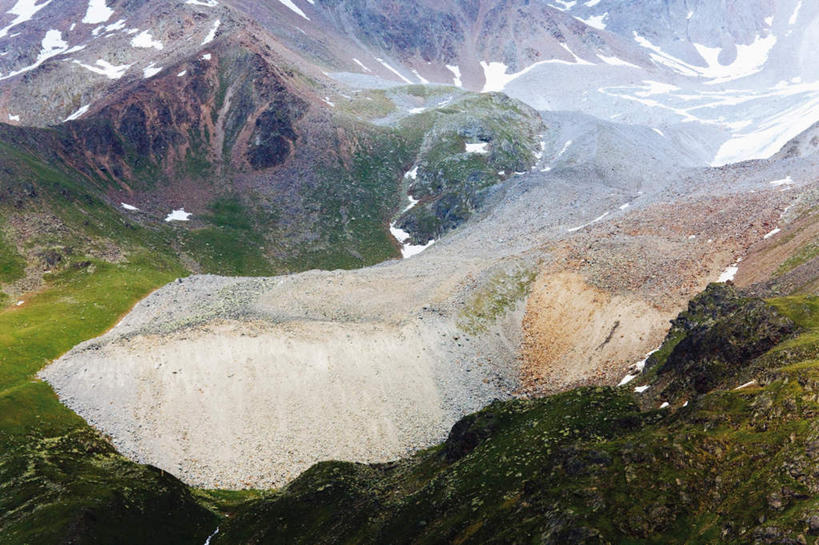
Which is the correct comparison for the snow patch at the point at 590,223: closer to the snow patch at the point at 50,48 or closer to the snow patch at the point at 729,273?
the snow patch at the point at 729,273

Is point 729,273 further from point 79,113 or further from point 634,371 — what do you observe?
point 79,113

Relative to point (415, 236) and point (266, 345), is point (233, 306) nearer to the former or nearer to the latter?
point (266, 345)

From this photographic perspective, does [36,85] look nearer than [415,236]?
No

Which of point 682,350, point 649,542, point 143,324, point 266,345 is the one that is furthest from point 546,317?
point 143,324

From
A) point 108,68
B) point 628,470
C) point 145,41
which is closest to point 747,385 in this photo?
point 628,470

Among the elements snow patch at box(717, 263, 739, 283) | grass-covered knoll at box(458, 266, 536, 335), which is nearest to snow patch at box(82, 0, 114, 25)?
grass-covered knoll at box(458, 266, 536, 335)

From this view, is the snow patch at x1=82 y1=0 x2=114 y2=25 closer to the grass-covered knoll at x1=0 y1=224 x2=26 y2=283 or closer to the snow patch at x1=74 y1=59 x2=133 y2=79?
the snow patch at x1=74 y1=59 x2=133 y2=79

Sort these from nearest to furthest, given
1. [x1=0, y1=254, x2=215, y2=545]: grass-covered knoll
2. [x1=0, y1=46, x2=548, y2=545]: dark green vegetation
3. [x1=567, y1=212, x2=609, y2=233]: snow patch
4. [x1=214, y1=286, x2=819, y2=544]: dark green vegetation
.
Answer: [x1=214, y1=286, x2=819, y2=544]: dark green vegetation
[x1=0, y1=254, x2=215, y2=545]: grass-covered knoll
[x1=0, y1=46, x2=548, y2=545]: dark green vegetation
[x1=567, y1=212, x2=609, y2=233]: snow patch
